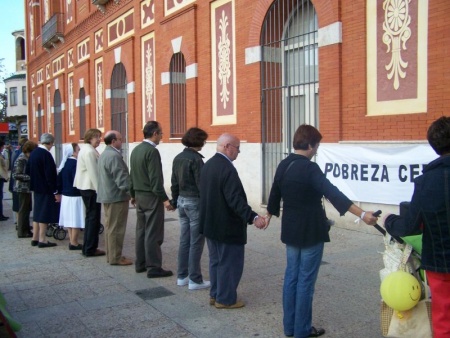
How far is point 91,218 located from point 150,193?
169 centimetres

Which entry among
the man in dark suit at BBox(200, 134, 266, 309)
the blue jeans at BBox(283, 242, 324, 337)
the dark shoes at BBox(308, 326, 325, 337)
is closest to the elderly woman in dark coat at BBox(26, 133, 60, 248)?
the man in dark suit at BBox(200, 134, 266, 309)

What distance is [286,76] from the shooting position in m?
11.2

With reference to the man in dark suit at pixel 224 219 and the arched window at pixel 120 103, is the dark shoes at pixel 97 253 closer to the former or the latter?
the man in dark suit at pixel 224 219

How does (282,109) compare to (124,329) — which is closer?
(124,329)

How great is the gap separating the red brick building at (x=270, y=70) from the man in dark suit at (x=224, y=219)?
407 centimetres

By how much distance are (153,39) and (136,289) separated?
1182 cm

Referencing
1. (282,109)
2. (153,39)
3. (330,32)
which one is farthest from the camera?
(153,39)

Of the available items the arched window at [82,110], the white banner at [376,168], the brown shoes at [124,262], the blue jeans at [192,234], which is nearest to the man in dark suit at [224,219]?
the blue jeans at [192,234]

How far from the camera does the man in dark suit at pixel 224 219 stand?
5.06 meters

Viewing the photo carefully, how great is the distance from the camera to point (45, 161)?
27.9 ft

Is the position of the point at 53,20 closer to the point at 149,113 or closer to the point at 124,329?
the point at 149,113

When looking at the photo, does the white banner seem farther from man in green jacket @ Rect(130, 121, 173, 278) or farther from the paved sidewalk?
man in green jacket @ Rect(130, 121, 173, 278)

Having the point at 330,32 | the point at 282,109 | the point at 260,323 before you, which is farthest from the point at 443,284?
the point at 282,109

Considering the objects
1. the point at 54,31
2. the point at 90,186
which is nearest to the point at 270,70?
the point at 90,186
